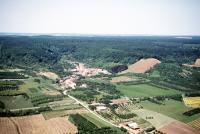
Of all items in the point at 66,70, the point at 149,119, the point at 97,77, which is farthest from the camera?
the point at 66,70

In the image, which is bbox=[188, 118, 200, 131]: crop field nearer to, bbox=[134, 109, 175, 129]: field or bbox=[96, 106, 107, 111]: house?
bbox=[134, 109, 175, 129]: field

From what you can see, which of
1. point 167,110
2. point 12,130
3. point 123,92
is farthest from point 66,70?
point 12,130

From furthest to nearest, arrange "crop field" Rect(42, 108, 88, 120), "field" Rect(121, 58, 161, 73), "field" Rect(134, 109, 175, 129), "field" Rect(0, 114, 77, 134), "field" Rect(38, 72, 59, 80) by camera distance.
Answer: "field" Rect(121, 58, 161, 73) → "field" Rect(38, 72, 59, 80) → "crop field" Rect(42, 108, 88, 120) → "field" Rect(134, 109, 175, 129) → "field" Rect(0, 114, 77, 134)

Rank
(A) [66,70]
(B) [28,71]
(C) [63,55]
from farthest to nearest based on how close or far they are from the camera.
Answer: (C) [63,55], (A) [66,70], (B) [28,71]

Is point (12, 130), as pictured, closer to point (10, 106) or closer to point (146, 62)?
point (10, 106)

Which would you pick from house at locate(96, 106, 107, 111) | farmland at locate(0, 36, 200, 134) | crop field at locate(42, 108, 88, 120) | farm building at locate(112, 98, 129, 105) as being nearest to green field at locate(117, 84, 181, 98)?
farmland at locate(0, 36, 200, 134)

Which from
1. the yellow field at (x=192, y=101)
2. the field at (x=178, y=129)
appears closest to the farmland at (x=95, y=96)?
the yellow field at (x=192, y=101)

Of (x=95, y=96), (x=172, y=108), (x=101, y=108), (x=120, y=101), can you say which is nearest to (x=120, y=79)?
(x=95, y=96)
